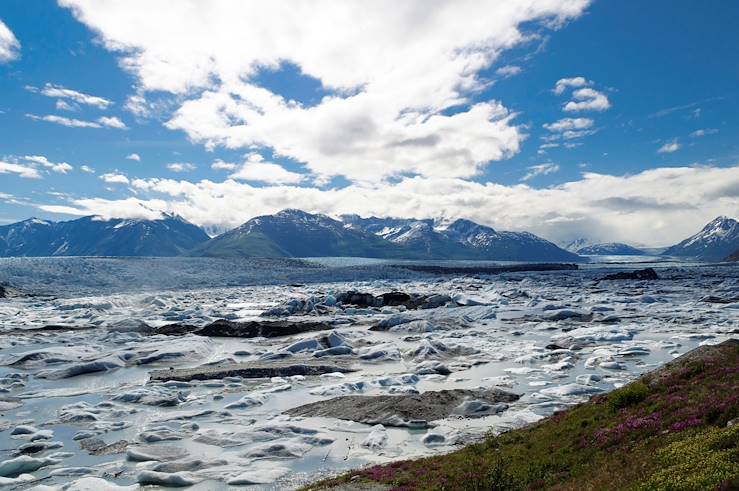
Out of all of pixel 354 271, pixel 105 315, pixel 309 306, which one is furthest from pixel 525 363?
pixel 354 271

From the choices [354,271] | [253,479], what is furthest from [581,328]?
[354,271]

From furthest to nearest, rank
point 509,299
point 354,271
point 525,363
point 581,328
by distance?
point 354,271, point 509,299, point 581,328, point 525,363

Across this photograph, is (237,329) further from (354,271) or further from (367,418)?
(354,271)

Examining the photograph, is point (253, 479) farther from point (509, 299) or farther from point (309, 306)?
point (509, 299)

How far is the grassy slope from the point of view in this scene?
7.13 metres

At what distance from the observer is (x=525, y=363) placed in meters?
22.4

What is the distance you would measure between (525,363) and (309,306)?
28.0 meters

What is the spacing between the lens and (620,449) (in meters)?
9.39

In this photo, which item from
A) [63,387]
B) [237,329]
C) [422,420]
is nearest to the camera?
[422,420]

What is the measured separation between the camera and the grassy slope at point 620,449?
7133 millimetres

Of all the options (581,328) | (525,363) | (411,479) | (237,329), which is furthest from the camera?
(237,329)

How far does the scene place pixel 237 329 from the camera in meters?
33.7

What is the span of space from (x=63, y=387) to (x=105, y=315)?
25.0 metres

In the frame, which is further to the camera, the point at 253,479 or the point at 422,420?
the point at 422,420
